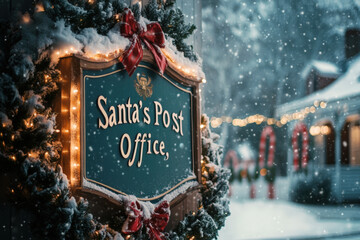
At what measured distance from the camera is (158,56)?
324cm

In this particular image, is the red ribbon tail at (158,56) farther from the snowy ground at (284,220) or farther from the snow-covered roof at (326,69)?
the snow-covered roof at (326,69)

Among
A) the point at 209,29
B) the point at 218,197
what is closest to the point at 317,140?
the point at 209,29

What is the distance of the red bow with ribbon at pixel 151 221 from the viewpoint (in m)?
2.86

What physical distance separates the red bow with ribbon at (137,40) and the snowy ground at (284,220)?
495cm

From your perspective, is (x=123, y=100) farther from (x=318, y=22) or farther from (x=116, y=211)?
(x=318, y=22)

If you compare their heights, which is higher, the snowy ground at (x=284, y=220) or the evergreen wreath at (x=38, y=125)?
the evergreen wreath at (x=38, y=125)

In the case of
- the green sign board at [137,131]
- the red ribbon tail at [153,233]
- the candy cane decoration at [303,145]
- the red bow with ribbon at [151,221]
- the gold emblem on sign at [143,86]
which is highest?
the gold emblem on sign at [143,86]

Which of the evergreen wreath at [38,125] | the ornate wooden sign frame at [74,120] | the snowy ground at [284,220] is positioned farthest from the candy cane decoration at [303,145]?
the evergreen wreath at [38,125]

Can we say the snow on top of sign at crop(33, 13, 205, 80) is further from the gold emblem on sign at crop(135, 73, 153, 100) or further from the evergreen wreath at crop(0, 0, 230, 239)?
the gold emblem on sign at crop(135, 73, 153, 100)

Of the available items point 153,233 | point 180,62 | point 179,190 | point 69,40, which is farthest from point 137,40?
point 153,233

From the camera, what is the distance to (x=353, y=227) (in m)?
8.66

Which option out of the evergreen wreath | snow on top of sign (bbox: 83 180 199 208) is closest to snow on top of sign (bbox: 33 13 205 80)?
the evergreen wreath

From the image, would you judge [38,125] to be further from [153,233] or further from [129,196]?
[153,233]

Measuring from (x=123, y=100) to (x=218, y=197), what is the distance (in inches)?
58.1
